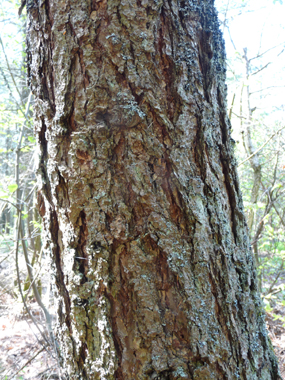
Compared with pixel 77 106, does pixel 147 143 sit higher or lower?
lower

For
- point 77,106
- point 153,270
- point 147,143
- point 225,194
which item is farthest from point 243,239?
point 77,106

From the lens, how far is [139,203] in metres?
0.85

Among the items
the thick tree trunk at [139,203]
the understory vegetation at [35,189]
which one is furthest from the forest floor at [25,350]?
the thick tree trunk at [139,203]

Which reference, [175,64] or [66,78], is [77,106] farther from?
[175,64]

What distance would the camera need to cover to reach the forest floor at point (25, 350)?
2.72m

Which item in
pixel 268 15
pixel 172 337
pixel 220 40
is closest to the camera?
pixel 172 337

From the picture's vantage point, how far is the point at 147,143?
2.83 ft

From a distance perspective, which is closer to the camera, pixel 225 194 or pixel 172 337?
pixel 172 337

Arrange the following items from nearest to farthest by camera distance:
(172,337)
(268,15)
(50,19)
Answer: (172,337)
(50,19)
(268,15)

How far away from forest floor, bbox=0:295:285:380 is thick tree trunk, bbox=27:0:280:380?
74.0 inches

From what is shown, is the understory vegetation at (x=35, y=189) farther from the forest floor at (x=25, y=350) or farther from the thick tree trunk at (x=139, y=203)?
the thick tree trunk at (x=139, y=203)

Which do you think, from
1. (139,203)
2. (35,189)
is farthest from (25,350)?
(139,203)

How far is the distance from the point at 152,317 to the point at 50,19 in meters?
1.07

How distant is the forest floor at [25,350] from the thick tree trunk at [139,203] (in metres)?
1.88
